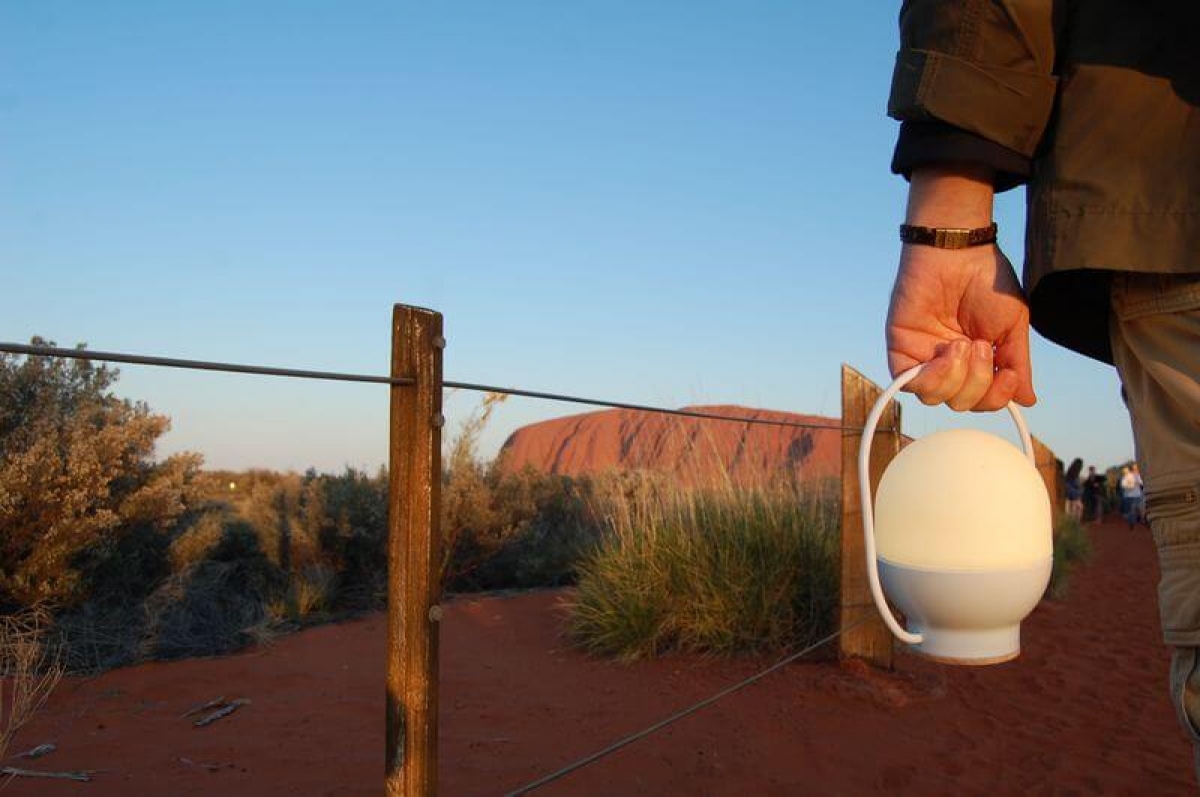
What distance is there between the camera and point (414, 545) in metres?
1.82

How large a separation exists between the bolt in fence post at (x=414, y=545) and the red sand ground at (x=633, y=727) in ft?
4.87

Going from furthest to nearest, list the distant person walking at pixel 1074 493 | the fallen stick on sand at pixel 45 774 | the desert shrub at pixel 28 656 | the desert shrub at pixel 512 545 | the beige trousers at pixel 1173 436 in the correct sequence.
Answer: the distant person walking at pixel 1074 493 → the desert shrub at pixel 512 545 → the desert shrub at pixel 28 656 → the fallen stick on sand at pixel 45 774 → the beige trousers at pixel 1173 436

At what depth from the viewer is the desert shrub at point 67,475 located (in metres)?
5.12

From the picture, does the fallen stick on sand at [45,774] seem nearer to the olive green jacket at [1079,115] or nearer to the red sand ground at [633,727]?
the red sand ground at [633,727]

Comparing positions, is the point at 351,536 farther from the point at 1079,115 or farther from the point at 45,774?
the point at 1079,115

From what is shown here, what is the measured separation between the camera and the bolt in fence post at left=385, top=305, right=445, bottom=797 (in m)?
1.79

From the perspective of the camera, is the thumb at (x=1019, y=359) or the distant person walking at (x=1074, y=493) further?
the distant person walking at (x=1074, y=493)

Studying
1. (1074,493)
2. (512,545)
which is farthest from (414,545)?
(1074,493)

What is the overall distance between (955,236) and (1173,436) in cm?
43

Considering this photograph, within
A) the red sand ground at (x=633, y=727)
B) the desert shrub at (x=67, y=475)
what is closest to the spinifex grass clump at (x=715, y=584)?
the red sand ground at (x=633, y=727)

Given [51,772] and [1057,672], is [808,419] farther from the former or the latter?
[51,772]

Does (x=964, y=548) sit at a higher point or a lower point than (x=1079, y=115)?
lower

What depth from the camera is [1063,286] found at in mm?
1446

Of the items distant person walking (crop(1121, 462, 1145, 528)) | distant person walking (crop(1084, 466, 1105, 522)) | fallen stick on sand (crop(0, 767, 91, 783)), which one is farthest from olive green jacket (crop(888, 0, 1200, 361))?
distant person walking (crop(1084, 466, 1105, 522))
